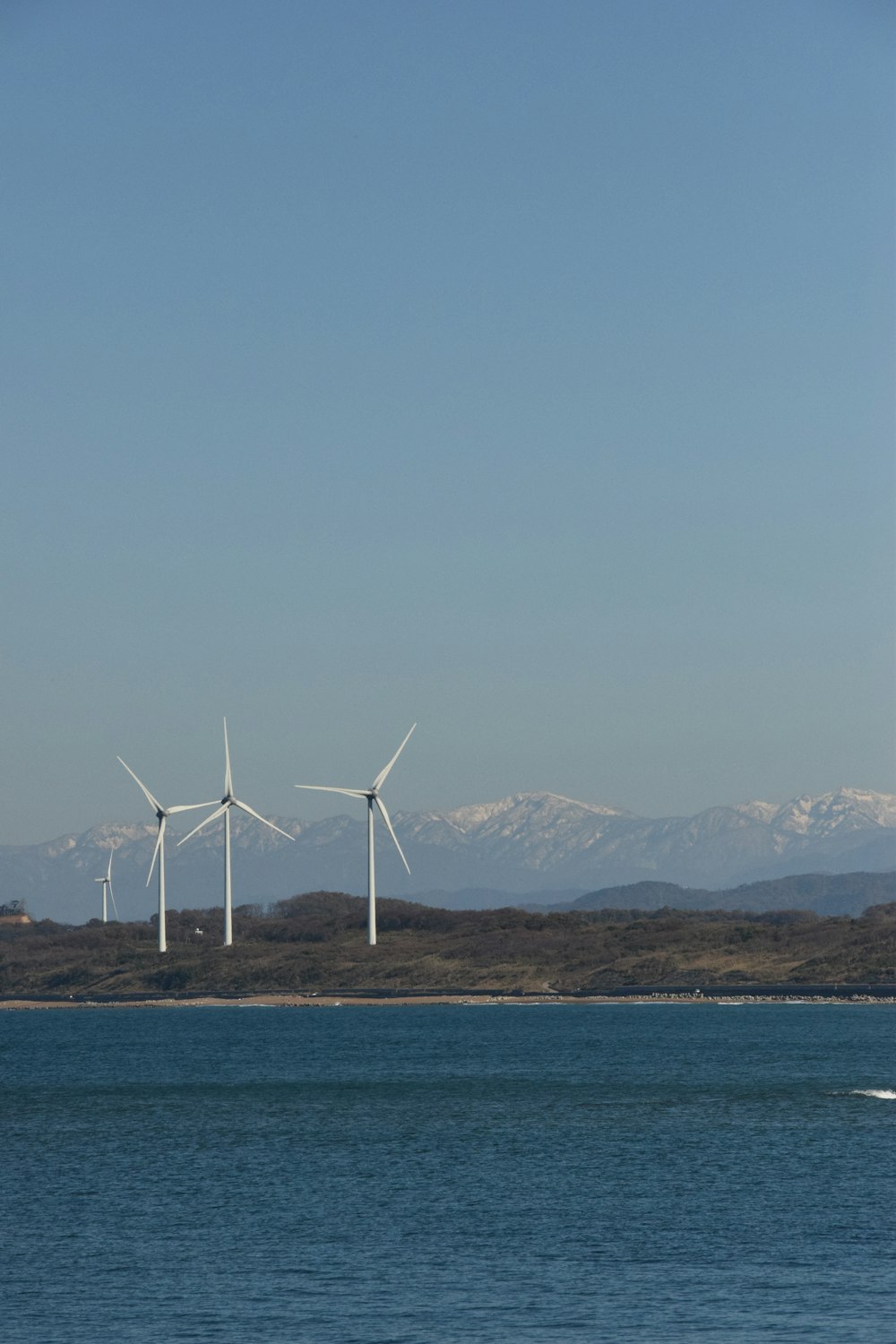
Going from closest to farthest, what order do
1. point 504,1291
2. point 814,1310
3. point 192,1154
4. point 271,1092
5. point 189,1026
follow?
1. point 814,1310
2. point 504,1291
3. point 192,1154
4. point 271,1092
5. point 189,1026

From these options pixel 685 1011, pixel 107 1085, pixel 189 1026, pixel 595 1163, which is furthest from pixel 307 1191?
pixel 685 1011

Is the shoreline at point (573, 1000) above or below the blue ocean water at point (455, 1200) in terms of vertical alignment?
above

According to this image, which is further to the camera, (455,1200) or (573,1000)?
(573,1000)

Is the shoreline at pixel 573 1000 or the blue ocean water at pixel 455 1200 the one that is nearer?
the blue ocean water at pixel 455 1200

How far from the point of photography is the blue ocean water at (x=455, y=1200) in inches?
1725

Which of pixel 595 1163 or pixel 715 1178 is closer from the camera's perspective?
pixel 715 1178

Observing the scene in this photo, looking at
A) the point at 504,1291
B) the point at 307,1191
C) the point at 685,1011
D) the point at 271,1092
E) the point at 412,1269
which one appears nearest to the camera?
the point at 504,1291

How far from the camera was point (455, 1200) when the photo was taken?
62281 millimetres

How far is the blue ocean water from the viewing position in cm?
4381

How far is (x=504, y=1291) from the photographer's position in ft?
153

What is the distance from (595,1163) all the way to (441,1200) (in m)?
11.2

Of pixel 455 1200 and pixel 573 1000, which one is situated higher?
pixel 573 1000

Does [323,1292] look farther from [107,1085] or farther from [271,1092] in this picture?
[107,1085]

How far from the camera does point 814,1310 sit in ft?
142
